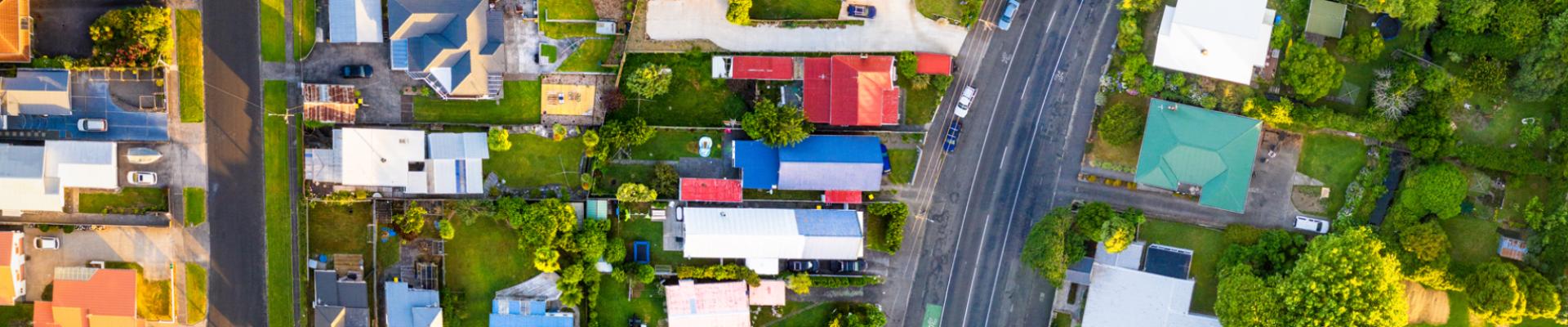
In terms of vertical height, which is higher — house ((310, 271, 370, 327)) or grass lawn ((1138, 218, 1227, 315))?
grass lawn ((1138, 218, 1227, 315))

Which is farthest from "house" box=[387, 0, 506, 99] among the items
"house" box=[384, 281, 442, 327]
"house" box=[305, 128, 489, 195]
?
"house" box=[384, 281, 442, 327]

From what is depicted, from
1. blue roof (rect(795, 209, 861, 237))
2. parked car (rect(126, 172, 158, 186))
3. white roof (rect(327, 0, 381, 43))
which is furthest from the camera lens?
blue roof (rect(795, 209, 861, 237))

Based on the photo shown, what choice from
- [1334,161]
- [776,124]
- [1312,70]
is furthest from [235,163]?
[1334,161]

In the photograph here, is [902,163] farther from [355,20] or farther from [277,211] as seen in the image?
[277,211]

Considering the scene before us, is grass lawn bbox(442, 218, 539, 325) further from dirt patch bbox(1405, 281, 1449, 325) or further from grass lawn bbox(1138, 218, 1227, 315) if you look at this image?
dirt patch bbox(1405, 281, 1449, 325)

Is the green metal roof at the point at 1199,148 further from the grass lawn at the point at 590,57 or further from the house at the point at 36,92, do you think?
the house at the point at 36,92

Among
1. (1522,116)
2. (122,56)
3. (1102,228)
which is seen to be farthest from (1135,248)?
(122,56)

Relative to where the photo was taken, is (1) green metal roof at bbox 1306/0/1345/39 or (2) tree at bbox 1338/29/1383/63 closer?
(2) tree at bbox 1338/29/1383/63
